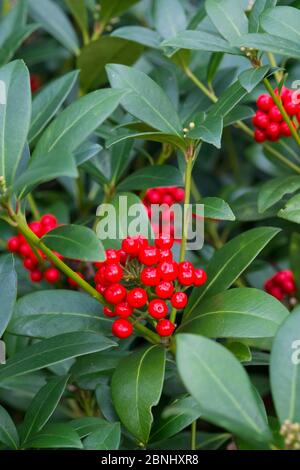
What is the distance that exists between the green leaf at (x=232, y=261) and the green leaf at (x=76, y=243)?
286mm

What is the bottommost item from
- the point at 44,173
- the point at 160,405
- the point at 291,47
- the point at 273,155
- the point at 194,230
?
the point at 160,405

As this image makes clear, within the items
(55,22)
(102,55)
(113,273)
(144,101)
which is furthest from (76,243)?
(55,22)

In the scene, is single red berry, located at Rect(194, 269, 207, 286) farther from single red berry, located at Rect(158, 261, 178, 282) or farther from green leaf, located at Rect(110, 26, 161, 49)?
green leaf, located at Rect(110, 26, 161, 49)

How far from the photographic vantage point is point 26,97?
4.02 feet

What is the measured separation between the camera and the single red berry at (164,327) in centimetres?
122

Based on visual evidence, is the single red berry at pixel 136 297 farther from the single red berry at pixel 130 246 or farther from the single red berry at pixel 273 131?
the single red berry at pixel 273 131

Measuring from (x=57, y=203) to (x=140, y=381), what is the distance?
2.66ft

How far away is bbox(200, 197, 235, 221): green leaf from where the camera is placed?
1.22 meters

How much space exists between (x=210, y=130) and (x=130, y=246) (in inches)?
8.9

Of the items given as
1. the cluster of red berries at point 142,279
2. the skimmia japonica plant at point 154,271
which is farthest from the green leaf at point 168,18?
the cluster of red berries at point 142,279

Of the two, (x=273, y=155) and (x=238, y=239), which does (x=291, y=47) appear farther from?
(x=273, y=155)

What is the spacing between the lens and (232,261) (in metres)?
1.29

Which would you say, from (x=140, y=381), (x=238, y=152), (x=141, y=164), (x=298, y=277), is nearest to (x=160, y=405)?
(x=140, y=381)

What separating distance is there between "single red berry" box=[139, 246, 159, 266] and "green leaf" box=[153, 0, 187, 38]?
2.08 feet
